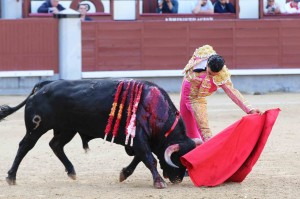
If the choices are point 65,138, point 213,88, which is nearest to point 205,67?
point 213,88

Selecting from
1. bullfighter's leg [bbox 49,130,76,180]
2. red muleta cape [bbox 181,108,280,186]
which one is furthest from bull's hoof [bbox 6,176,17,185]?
red muleta cape [bbox 181,108,280,186]

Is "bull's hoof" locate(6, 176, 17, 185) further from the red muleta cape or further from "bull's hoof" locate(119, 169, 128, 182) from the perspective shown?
the red muleta cape

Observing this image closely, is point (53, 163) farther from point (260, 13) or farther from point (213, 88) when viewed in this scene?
point (260, 13)

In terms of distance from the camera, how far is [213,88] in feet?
26.0

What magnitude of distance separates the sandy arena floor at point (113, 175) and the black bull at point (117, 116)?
8.7 inches

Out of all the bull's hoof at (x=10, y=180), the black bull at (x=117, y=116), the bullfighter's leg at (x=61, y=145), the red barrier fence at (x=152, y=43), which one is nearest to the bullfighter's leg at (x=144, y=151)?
the black bull at (x=117, y=116)

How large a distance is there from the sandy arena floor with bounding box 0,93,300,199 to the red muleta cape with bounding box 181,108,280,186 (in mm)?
98

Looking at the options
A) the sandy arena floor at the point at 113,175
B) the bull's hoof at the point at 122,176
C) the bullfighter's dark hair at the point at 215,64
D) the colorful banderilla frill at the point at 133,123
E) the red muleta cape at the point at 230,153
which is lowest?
the sandy arena floor at the point at 113,175

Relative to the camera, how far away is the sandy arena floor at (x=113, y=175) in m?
7.29

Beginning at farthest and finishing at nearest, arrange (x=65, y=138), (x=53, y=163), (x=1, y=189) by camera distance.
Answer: (x=53, y=163)
(x=65, y=138)
(x=1, y=189)

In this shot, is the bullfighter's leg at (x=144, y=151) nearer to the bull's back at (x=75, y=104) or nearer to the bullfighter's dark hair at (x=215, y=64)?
the bull's back at (x=75, y=104)

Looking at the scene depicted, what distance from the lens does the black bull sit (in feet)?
25.0

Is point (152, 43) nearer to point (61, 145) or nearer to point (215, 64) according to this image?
point (61, 145)

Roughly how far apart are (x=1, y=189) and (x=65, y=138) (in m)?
0.76
